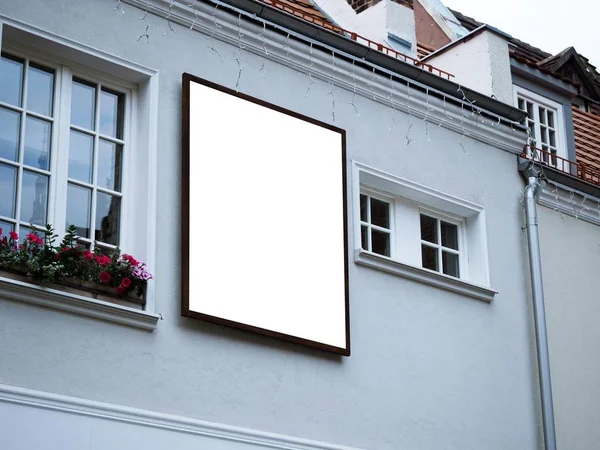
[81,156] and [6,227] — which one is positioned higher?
[81,156]

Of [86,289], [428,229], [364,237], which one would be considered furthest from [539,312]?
[86,289]

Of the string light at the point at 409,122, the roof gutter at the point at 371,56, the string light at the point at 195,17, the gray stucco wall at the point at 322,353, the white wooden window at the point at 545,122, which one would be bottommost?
the gray stucco wall at the point at 322,353

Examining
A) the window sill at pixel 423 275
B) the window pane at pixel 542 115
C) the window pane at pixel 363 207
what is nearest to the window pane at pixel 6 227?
the window sill at pixel 423 275

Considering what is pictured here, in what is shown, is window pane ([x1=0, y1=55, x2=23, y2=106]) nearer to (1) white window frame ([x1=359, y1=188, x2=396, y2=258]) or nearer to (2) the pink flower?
(2) the pink flower

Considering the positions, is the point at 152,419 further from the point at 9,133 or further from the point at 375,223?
the point at 375,223

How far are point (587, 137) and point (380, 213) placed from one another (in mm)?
5608

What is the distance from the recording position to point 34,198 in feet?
34.0

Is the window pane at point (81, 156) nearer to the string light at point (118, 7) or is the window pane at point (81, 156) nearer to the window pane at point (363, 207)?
the string light at point (118, 7)

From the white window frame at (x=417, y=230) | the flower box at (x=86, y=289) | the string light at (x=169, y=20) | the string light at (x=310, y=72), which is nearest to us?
the flower box at (x=86, y=289)

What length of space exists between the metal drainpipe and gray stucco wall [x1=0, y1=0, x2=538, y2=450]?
16 centimetres

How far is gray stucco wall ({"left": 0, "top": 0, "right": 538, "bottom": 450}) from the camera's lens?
Answer: 1005 centimetres

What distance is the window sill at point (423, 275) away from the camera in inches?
488

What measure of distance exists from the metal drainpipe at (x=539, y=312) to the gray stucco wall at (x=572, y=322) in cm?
39

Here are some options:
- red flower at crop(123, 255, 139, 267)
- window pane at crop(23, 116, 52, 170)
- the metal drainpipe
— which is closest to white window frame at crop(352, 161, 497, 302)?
the metal drainpipe
